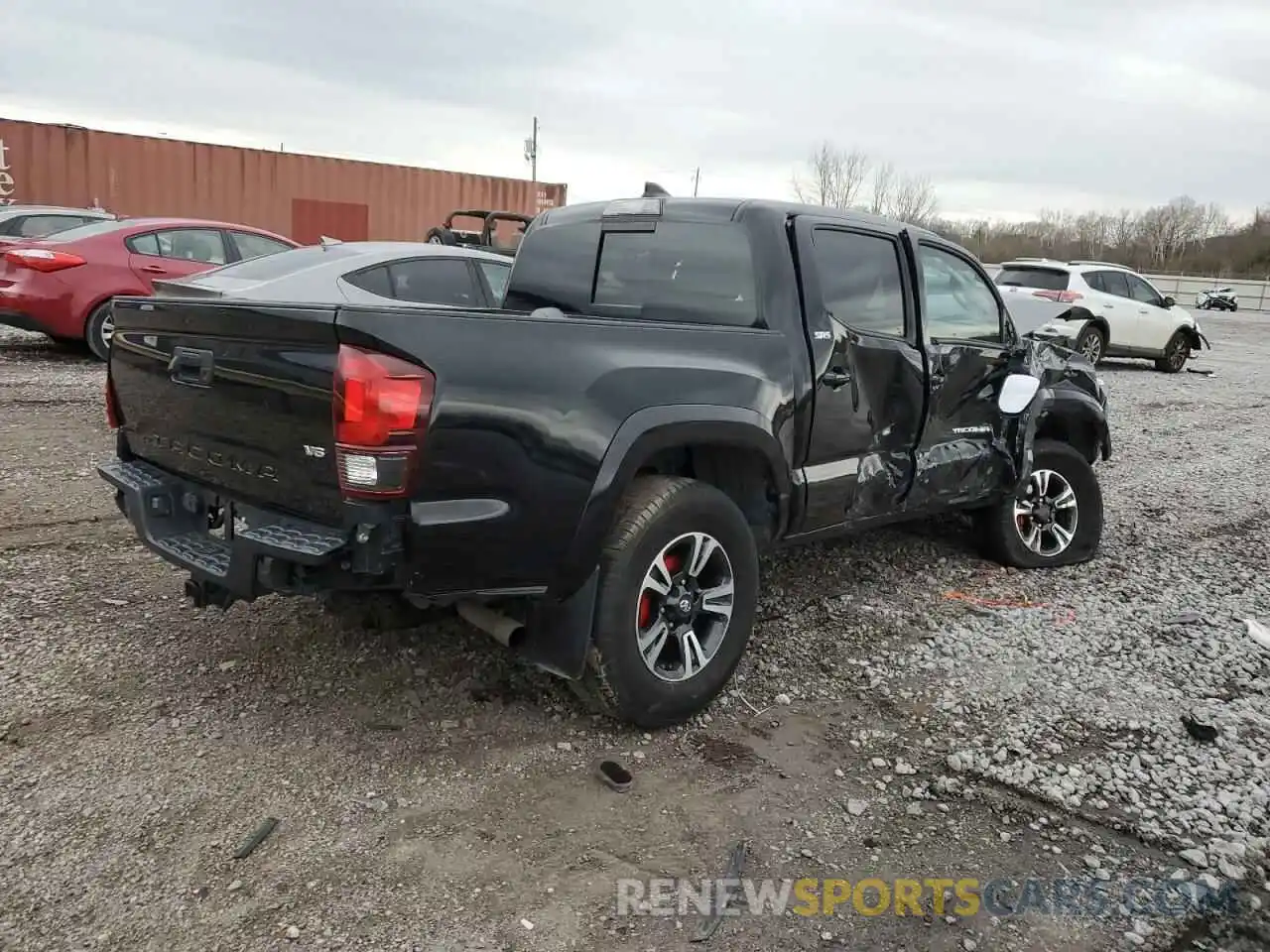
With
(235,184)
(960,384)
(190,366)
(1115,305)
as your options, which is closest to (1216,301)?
(1115,305)

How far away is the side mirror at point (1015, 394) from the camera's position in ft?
15.8

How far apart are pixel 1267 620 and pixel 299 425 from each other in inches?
174

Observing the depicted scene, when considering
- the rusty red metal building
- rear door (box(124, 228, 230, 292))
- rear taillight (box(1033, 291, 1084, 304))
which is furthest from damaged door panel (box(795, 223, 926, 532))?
the rusty red metal building

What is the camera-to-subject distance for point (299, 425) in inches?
108

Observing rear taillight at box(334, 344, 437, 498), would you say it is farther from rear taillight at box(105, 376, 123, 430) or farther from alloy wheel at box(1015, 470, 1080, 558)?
alloy wheel at box(1015, 470, 1080, 558)

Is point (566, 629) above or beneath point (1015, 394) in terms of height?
beneath

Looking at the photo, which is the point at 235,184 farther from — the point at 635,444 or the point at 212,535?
the point at 635,444

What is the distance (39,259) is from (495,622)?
317 inches

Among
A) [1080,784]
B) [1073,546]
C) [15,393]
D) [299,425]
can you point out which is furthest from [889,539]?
[15,393]

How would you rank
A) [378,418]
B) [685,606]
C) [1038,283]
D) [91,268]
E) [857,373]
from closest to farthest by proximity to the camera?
[378,418]
[685,606]
[857,373]
[91,268]
[1038,283]

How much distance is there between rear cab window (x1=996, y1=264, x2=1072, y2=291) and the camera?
545 inches

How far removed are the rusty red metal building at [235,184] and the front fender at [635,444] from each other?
60.0 ft

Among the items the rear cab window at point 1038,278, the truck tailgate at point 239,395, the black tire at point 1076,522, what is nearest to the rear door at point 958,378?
the black tire at point 1076,522

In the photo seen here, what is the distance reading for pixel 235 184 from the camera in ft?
63.2
